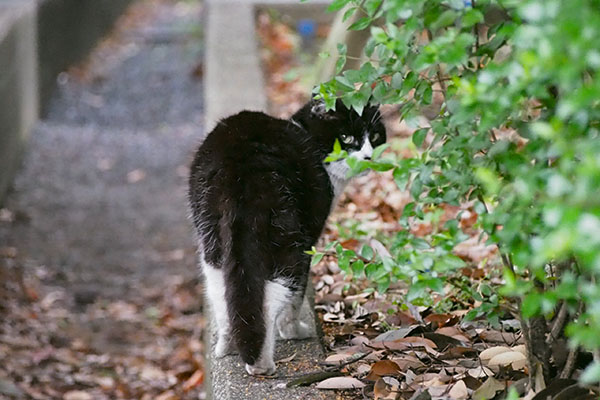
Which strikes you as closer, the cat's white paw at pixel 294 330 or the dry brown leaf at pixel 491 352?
the dry brown leaf at pixel 491 352

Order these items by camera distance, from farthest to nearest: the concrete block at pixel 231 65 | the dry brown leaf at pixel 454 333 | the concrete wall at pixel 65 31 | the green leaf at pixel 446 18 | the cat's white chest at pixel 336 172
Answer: the concrete wall at pixel 65 31
the concrete block at pixel 231 65
the cat's white chest at pixel 336 172
the dry brown leaf at pixel 454 333
the green leaf at pixel 446 18

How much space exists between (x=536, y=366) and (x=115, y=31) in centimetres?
1423

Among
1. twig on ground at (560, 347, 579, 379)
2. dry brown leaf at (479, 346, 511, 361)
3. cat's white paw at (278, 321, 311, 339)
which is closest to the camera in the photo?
twig on ground at (560, 347, 579, 379)

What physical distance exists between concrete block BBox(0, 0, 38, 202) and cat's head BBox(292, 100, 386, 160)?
4.53m

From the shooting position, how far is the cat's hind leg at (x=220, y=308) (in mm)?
3170

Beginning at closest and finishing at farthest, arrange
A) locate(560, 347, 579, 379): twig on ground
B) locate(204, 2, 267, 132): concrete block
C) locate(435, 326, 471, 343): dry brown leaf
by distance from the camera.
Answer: locate(560, 347, 579, 379): twig on ground
locate(435, 326, 471, 343): dry brown leaf
locate(204, 2, 267, 132): concrete block

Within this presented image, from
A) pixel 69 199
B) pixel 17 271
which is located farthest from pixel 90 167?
pixel 17 271

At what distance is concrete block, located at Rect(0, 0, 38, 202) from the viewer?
789 centimetres

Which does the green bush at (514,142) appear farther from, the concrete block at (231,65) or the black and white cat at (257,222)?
the concrete block at (231,65)

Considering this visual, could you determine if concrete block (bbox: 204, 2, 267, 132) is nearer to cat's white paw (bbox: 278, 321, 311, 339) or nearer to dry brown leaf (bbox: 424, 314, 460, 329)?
cat's white paw (bbox: 278, 321, 311, 339)

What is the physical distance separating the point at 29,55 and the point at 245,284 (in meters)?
7.37

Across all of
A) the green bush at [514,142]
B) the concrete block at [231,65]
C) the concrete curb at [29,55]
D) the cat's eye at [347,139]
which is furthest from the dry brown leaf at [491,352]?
the concrete curb at [29,55]

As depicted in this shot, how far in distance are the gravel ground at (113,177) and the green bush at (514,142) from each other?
352 cm

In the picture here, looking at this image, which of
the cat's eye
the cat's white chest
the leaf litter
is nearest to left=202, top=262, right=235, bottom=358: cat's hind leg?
the leaf litter
